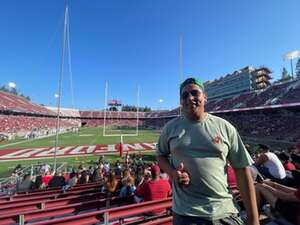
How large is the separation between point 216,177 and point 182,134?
40 cm

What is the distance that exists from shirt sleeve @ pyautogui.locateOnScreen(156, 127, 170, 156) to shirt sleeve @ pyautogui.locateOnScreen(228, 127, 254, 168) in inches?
19.4

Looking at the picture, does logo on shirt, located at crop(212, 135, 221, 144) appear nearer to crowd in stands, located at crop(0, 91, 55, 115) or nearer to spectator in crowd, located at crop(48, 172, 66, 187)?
spectator in crowd, located at crop(48, 172, 66, 187)

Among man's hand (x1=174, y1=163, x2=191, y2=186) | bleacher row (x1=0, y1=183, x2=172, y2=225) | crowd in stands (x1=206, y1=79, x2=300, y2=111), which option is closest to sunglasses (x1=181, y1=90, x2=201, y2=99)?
man's hand (x1=174, y1=163, x2=191, y2=186)

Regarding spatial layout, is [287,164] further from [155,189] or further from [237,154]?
[237,154]

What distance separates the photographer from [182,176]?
67.0 inches

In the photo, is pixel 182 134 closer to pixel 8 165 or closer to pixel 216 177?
pixel 216 177

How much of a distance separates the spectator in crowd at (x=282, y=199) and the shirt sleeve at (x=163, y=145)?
6.12ft

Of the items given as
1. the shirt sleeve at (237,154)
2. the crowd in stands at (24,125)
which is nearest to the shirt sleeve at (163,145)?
the shirt sleeve at (237,154)

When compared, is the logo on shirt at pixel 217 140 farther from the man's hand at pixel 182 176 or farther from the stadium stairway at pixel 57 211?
the stadium stairway at pixel 57 211

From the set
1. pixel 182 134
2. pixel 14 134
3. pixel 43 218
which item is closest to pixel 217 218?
pixel 182 134

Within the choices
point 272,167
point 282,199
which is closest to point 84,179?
point 272,167

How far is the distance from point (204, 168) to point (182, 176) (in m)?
0.18

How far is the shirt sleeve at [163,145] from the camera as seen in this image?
2.00 m

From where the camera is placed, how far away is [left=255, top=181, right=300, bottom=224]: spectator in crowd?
9.82 feet
